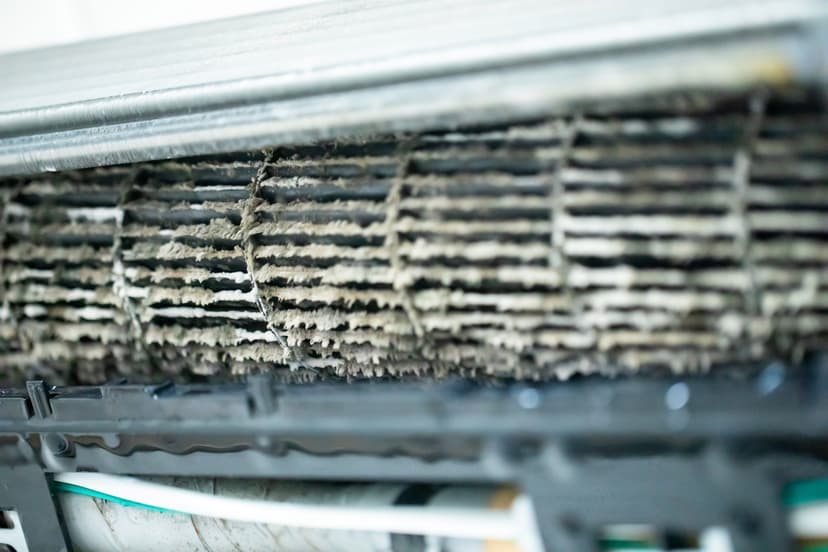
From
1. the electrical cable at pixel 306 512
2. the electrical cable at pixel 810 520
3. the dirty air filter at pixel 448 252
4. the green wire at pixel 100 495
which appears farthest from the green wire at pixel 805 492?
the green wire at pixel 100 495

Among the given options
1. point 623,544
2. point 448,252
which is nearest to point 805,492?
point 623,544

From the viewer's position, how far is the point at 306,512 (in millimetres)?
821

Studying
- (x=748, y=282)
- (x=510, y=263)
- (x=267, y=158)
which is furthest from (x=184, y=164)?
(x=748, y=282)

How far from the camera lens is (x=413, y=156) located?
30.4 inches

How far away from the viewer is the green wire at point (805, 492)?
0.68m

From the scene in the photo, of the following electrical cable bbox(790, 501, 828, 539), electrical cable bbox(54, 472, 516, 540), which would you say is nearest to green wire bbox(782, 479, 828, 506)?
electrical cable bbox(790, 501, 828, 539)

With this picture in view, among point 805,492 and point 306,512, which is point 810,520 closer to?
point 805,492

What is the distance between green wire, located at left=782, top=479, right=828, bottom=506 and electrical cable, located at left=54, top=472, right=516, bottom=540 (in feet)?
0.72

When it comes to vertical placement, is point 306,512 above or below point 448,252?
below

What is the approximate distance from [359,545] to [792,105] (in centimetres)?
56

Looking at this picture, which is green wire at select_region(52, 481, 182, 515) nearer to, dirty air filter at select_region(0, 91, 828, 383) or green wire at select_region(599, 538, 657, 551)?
dirty air filter at select_region(0, 91, 828, 383)

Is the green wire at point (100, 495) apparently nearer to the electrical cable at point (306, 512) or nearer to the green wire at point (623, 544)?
the electrical cable at point (306, 512)

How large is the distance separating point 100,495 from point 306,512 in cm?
27

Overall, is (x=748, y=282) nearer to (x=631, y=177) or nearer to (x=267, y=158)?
(x=631, y=177)
